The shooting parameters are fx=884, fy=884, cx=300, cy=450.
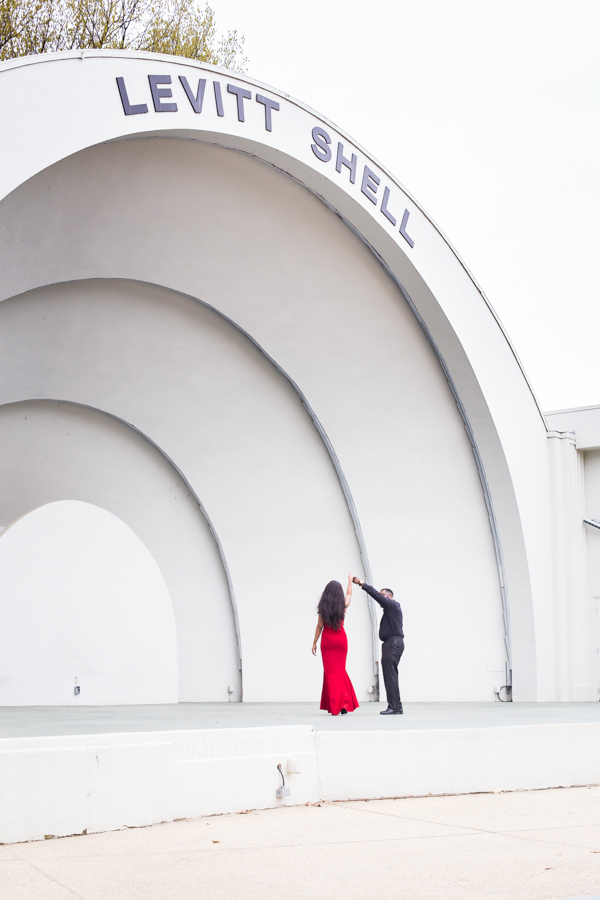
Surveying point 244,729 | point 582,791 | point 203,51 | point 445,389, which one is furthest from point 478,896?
point 203,51

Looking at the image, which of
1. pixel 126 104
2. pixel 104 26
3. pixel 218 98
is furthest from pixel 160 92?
pixel 104 26

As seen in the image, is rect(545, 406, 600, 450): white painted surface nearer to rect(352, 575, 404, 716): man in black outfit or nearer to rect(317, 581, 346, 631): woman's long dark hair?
rect(352, 575, 404, 716): man in black outfit

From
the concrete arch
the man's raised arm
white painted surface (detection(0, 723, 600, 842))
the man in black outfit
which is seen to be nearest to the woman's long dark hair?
the man's raised arm

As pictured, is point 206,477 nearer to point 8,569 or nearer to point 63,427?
point 63,427

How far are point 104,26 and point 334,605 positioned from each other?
17612 mm

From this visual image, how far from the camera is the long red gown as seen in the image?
10.2 meters

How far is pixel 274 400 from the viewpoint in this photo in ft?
46.0

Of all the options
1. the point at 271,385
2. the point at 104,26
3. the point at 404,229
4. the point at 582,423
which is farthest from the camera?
the point at 104,26

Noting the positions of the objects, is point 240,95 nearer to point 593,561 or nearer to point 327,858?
point 327,858

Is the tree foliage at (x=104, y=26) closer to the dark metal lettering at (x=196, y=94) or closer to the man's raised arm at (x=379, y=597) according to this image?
the dark metal lettering at (x=196, y=94)

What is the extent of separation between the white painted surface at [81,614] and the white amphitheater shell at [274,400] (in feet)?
1.82

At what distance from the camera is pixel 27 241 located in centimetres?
1010

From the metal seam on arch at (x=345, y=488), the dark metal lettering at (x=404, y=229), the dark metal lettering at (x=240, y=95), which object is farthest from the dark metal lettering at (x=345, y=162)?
the metal seam on arch at (x=345, y=488)

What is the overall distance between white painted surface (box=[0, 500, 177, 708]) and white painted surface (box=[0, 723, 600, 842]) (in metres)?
7.60
